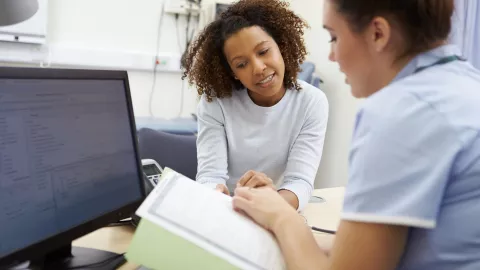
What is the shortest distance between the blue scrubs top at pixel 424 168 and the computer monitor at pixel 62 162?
1.60 ft

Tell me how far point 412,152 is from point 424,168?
25 millimetres

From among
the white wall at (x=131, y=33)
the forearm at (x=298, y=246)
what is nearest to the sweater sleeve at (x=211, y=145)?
the forearm at (x=298, y=246)

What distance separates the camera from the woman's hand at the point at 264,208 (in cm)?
84

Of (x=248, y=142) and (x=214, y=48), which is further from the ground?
(x=214, y=48)

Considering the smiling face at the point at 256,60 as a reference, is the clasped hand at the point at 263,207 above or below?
below

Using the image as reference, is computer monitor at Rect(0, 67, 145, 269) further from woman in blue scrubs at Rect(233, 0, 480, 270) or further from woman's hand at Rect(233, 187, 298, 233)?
woman in blue scrubs at Rect(233, 0, 480, 270)

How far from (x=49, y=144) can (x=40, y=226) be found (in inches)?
5.4

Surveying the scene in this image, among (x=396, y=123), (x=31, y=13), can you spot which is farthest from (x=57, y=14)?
(x=396, y=123)

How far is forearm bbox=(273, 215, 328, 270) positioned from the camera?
73 cm

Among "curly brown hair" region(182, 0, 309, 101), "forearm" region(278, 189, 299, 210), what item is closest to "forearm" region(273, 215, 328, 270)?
Result: "forearm" region(278, 189, 299, 210)

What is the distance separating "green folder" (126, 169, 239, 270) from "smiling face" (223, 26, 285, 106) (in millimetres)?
871

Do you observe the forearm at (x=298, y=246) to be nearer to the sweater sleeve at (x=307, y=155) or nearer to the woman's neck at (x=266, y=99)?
the sweater sleeve at (x=307, y=155)

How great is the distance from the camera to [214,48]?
1.63 m

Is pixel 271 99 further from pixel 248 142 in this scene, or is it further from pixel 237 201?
pixel 237 201
